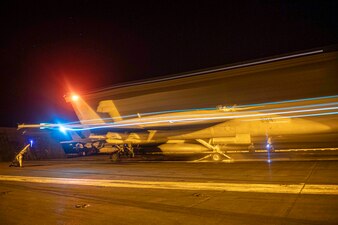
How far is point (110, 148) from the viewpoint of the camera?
925 inches

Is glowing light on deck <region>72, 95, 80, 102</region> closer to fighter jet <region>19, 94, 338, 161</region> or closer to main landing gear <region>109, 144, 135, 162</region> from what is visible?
fighter jet <region>19, 94, 338, 161</region>

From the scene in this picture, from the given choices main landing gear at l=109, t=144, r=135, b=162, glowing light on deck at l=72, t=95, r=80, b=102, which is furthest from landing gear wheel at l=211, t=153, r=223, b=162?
glowing light on deck at l=72, t=95, r=80, b=102

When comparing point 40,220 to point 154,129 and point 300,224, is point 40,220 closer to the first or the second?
point 300,224

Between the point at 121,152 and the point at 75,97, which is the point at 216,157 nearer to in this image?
the point at 121,152

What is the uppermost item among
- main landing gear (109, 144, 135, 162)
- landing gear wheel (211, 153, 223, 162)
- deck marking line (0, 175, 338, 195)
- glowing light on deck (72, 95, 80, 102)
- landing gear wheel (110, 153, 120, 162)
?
glowing light on deck (72, 95, 80, 102)

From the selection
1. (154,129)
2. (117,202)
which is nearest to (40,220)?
(117,202)

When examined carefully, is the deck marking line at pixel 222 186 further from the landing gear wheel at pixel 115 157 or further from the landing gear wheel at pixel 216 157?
the landing gear wheel at pixel 115 157

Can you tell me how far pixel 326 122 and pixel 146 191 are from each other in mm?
11754

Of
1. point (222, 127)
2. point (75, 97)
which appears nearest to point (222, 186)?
point (222, 127)

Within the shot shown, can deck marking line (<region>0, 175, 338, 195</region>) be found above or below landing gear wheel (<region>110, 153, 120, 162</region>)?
below

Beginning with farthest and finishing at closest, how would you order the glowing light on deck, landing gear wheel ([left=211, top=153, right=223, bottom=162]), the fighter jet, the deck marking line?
the glowing light on deck → landing gear wheel ([left=211, top=153, right=223, bottom=162]) → the fighter jet → the deck marking line

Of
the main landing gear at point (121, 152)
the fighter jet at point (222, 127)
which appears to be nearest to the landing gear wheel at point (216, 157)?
the fighter jet at point (222, 127)

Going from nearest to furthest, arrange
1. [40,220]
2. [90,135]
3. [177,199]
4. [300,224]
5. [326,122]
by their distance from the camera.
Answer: [300,224] → [40,220] → [177,199] → [326,122] → [90,135]

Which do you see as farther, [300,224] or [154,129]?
[154,129]
